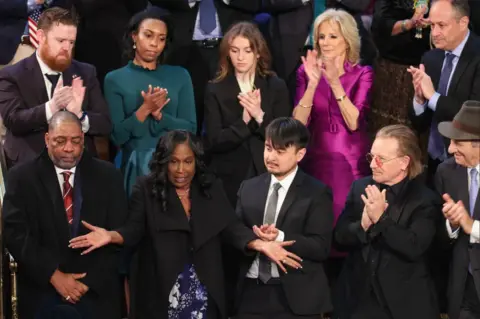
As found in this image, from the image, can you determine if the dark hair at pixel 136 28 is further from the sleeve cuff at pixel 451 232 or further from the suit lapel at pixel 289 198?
the sleeve cuff at pixel 451 232

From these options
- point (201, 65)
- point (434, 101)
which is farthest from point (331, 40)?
point (201, 65)

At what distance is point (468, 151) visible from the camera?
600 cm

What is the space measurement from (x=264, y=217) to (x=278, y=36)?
195cm

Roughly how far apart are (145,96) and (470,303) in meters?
2.35

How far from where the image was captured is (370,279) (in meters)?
6.01

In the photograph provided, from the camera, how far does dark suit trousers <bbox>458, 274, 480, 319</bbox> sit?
19.5 feet

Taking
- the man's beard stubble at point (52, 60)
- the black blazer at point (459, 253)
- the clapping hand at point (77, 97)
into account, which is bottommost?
the black blazer at point (459, 253)

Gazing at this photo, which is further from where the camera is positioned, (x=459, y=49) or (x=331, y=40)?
(x=331, y=40)

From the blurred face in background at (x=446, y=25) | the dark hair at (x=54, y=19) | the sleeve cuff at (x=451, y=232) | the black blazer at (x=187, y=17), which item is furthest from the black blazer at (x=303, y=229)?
the black blazer at (x=187, y=17)

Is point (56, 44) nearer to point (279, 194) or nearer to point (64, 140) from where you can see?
point (64, 140)

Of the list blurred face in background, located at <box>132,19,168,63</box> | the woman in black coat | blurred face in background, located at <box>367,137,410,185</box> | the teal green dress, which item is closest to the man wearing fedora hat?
blurred face in background, located at <box>367,137,410,185</box>

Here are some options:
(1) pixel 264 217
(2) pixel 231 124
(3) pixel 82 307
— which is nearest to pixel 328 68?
(2) pixel 231 124

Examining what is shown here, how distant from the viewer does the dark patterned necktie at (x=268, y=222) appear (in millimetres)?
6031

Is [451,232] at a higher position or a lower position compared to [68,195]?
lower
